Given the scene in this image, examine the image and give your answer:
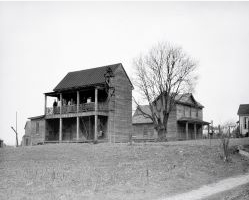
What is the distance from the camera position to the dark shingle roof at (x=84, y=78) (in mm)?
44806

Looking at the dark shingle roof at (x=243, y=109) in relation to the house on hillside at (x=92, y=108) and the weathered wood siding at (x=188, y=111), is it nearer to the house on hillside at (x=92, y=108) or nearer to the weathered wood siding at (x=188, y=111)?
the weathered wood siding at (x=188, y=111)

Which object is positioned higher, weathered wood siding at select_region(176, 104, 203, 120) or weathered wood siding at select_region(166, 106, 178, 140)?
weathered wood siding at select_region(176, 104, 203, 120)

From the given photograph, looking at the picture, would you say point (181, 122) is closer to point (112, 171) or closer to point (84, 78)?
point (84, 78)

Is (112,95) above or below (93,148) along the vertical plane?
above

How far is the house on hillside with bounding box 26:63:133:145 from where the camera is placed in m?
43.1

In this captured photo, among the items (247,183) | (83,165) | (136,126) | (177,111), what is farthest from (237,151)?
(136,126)

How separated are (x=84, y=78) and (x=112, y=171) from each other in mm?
26603

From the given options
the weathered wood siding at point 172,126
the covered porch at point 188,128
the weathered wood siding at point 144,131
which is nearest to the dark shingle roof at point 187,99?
the weathered wood siding at point 172,126

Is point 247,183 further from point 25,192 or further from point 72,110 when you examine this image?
point 72,110

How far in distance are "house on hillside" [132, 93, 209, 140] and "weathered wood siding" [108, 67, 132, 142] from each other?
8.76 metres

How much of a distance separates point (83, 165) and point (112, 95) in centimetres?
2072

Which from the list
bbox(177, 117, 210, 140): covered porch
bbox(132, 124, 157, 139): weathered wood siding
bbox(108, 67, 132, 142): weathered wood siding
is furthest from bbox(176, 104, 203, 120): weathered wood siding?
bbox(108, 67, 132, 142): weathered wood siding

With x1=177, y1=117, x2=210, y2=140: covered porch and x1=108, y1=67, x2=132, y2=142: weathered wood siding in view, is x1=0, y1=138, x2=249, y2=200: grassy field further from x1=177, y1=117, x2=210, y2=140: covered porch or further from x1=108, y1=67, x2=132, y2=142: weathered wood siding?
x1=177, y1=117, x2=210, y2=140: covered porch

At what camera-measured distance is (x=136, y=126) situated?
60.9 m
